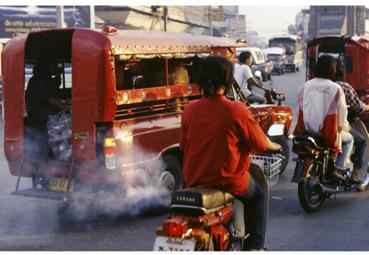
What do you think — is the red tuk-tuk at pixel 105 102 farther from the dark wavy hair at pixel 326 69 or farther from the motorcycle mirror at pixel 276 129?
the dark wavy hair at pixel 326 69

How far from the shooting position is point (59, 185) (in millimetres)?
7367

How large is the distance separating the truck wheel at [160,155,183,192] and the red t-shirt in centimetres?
307

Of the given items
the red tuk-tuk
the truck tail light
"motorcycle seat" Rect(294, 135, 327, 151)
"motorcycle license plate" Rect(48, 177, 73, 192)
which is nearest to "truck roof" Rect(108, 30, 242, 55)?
the red tuk-tuk

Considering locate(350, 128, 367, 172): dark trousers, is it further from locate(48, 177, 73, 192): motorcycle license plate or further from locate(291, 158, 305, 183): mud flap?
locate(48, 177, 73, 192): motorcycle license plate

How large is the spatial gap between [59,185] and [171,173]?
126 centimetres

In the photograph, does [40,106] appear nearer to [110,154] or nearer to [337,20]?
[110,154]

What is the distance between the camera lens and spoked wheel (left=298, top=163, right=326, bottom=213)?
7.32 metres

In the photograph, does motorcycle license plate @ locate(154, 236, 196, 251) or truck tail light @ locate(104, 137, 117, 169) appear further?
truck tail light @ locate(104, 137, 117, 169)

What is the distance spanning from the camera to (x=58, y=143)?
25.5 ft

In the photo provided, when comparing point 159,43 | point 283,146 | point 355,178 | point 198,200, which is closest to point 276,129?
point 283,146

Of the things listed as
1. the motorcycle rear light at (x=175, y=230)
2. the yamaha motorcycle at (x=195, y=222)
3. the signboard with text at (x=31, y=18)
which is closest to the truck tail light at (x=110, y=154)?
the yamaha motorcycle at (x=195, y=222)

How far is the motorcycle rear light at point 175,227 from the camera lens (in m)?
4.21

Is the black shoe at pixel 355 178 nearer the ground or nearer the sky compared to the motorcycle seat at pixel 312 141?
nearer the ground

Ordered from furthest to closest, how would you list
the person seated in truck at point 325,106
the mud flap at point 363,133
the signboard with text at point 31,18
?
the signboard with text at point 31,18 < the mud flap at point 363,133 < the person seated in truck at point 325,106
